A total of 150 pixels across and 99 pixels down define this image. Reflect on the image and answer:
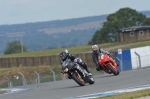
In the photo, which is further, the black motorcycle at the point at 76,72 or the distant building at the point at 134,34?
the distant building at the point at 134,34

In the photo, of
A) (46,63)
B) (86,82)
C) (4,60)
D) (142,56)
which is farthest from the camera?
(4,60)

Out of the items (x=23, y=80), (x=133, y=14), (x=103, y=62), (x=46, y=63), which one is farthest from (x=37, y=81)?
(x=133, y=14)

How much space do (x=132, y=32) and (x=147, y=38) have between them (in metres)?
3.04

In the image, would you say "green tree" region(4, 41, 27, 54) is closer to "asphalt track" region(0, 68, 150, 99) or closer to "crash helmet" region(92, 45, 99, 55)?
"crash helmet" region(92, 45, 99, 55)

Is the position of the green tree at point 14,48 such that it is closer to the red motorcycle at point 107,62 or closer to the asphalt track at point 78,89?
the red motorcycle at point 107,62

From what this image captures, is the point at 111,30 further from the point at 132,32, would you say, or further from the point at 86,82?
the point at 86,82

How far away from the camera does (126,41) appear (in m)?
92.0

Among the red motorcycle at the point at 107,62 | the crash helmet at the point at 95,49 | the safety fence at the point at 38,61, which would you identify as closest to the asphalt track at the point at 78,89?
the red motorcycle at the point at 107,62

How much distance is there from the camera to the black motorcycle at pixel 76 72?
73.5ft

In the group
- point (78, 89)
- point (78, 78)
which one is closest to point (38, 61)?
point (78, 78)

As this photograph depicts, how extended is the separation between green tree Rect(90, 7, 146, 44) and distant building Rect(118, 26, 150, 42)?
23924mm

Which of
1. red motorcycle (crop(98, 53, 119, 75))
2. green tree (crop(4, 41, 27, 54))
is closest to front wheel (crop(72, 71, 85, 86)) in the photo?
red motorcycle (crop(98, 53, 119, 75))

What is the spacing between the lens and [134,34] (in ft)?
307

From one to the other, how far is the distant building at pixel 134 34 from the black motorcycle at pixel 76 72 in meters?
67.1
